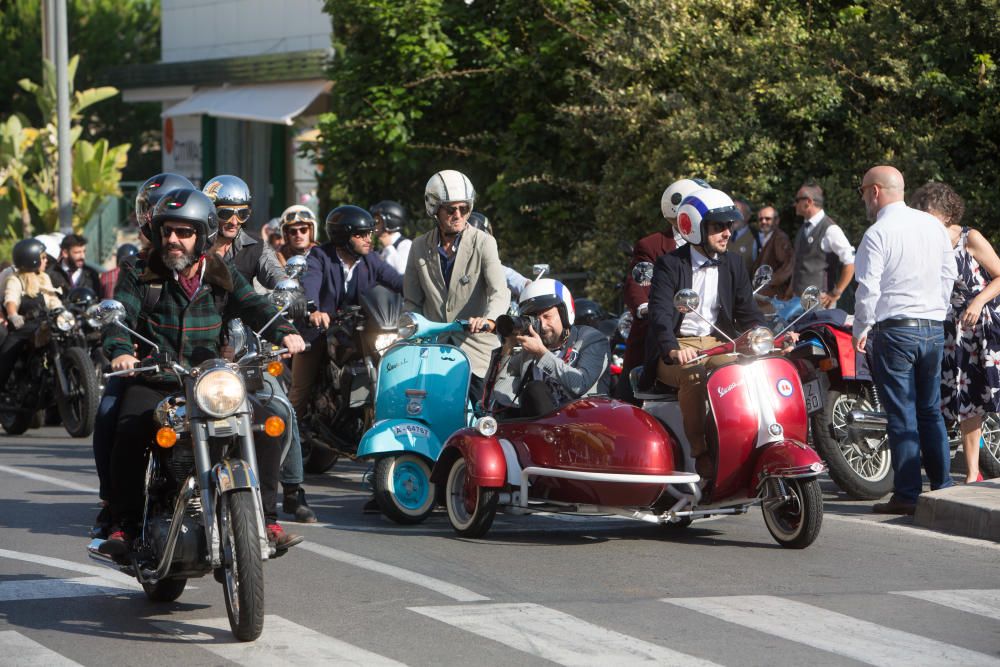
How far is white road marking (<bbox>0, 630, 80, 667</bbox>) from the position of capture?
6.28 meters

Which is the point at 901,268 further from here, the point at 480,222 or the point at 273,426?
the point at 273,426

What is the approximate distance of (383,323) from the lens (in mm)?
10875

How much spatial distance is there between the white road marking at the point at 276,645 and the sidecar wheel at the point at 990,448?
Answer: 5.76m

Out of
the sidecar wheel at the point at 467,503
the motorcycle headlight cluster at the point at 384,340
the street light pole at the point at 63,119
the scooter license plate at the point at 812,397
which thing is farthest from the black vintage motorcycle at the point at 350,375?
the street light pole at the point at 63,119

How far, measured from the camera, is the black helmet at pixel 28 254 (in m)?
16.1

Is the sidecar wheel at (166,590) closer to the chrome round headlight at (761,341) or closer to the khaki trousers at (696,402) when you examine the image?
the khaki trousers at (696,402)

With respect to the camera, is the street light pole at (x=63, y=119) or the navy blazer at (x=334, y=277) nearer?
the navy blazer at (x=334, y=277)

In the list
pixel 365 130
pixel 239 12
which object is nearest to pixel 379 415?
pixel 365 130

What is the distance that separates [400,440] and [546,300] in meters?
1.15

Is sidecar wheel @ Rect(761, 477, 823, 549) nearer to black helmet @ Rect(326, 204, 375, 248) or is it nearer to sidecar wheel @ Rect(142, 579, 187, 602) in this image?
sidecar wheel @ Rect(142, 579, 187, 602)

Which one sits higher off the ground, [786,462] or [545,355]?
[545,355]

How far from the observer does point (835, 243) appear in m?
13.7

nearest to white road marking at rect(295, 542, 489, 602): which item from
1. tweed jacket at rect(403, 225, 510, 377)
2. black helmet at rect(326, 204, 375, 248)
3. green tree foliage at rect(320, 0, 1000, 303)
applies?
tweed jacket at rect(403, 225, 510, 377)

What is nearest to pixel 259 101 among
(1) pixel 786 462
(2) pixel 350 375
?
(2) pixel 350 375
